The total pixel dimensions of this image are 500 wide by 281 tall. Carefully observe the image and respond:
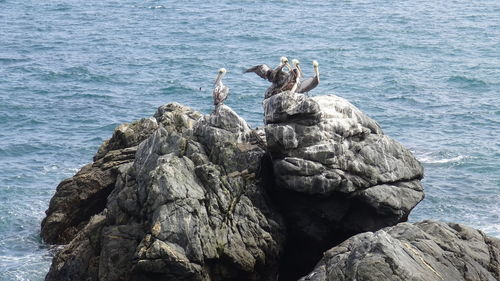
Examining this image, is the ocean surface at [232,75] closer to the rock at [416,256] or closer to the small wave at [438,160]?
the small wave at [438,160]

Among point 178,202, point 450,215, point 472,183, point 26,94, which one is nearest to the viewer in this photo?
point 178,202

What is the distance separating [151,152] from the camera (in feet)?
83.5

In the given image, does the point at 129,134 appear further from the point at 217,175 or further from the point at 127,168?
the point at 217,175

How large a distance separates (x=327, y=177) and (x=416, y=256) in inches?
196

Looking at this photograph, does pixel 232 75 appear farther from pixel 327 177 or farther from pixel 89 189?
pixel 327 177

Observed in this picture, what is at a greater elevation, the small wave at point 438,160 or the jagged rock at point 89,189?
the jagged rock at point 89,189

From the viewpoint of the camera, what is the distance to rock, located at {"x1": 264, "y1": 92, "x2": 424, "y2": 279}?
24.0 metres

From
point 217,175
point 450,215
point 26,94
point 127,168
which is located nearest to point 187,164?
point 217,175

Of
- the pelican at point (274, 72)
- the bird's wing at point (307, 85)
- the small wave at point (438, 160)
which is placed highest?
the pelican at point (274, 72)

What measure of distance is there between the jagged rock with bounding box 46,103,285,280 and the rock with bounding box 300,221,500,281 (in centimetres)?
A: 365

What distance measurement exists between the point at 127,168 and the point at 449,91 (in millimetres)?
32065

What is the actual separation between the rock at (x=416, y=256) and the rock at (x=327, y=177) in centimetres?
264

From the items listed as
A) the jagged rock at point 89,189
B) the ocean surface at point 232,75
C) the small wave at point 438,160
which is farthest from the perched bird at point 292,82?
the small wave at point 438,160

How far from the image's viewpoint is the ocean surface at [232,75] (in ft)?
123
